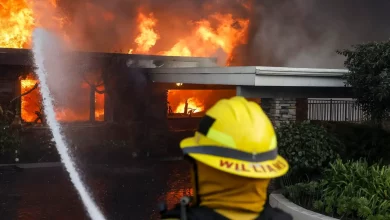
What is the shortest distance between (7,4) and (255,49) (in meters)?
10.2

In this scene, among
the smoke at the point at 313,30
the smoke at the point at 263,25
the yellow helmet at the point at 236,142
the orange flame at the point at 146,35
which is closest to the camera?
the yellow helmet at the point at 236,142

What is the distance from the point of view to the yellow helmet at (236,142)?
1.89 m

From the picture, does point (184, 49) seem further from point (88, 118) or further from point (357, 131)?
point (357, 131)

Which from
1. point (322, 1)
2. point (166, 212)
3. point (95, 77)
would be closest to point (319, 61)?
point (322, 1)

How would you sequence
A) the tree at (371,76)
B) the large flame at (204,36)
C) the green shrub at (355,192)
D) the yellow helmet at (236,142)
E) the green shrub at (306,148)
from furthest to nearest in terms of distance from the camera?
1. the large flame at (204,36)
2. the tree at (371,76)
3. the green shrub at (306,148)
4. the green shrub at (355,192)
5. the yellow helmet at (236,142)

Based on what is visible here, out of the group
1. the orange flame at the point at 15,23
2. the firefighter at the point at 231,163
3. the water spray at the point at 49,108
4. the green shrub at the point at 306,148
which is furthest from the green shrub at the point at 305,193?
the orange flame at the point at 15,23

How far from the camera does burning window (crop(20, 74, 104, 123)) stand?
1512cm

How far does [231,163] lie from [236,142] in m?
0.08

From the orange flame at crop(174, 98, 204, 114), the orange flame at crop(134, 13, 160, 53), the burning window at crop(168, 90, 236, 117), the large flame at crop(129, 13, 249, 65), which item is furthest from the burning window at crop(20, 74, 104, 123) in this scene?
the orange flame at crop(134, 13, 160, 53)

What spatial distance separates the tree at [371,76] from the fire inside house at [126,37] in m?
8.45

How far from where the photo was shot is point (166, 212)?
6.90ft

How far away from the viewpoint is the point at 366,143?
384 inches

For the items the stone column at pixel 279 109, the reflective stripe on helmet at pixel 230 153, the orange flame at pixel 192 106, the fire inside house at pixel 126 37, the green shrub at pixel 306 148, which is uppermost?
the fire inside house at pixel 126 37

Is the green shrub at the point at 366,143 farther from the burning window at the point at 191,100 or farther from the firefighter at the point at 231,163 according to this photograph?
the burning window at the point at 191,100
